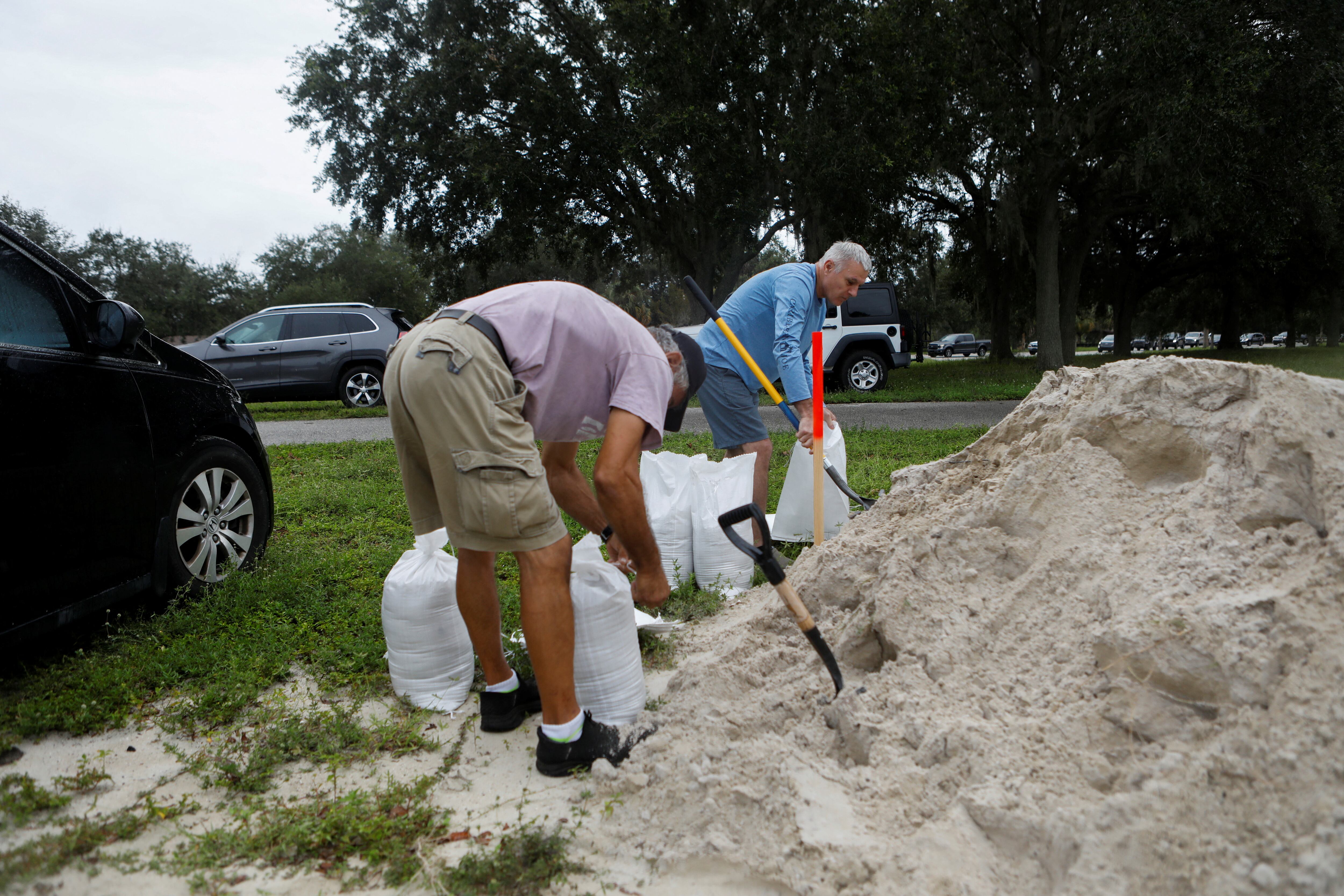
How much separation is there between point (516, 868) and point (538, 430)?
4.12 ft

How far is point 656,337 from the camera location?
2.86 meters

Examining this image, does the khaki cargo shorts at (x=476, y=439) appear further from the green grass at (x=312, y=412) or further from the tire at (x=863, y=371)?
the tire at (x=863, y=371)

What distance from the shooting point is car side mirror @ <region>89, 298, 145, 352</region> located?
3434mm

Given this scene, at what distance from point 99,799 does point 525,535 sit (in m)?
1.46

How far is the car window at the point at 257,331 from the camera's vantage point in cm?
1338

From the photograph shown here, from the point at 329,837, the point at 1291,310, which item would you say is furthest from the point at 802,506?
the point at 1291,310

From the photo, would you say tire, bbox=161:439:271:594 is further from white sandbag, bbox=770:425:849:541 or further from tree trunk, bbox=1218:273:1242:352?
tree trunk, bbox=1218:273:1242:352

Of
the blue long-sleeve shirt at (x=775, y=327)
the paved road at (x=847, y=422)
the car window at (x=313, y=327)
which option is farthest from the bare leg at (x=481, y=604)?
the car window at (x=313, y=327)

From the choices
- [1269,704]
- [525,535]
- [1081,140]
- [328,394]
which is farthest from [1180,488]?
[1081,140]

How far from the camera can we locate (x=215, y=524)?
13.3ft

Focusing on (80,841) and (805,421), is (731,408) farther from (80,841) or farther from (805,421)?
(80,841)

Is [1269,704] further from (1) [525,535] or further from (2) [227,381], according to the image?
(2) [227,381]

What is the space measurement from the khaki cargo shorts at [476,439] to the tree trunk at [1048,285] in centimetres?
1713

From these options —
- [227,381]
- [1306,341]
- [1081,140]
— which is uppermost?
[1081,140]
